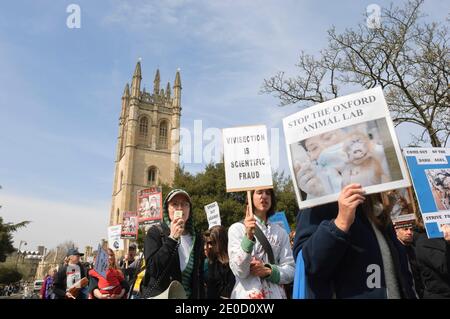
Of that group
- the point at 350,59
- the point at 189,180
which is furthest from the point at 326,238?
the point at 189,180

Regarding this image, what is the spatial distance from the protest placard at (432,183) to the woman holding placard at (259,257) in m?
1.36

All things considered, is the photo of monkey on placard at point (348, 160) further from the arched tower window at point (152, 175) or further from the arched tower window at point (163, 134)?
the arched tower window at point (163, 134)

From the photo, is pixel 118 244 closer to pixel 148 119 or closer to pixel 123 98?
pixel 148 119

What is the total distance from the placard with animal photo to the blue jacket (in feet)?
0.68

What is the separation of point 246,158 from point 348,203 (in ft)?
5.27

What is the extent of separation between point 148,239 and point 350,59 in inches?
593

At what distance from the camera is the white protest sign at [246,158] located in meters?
3.32

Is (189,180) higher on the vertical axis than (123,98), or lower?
lower

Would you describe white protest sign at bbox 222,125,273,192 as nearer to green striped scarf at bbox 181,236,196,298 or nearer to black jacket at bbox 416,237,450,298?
green striped scarf at bbox 181,236,196,298

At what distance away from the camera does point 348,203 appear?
1851 mm

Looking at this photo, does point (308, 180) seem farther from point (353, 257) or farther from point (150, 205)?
point (150, 205)

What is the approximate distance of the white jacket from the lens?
2898 millimetres

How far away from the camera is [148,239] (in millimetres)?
3291

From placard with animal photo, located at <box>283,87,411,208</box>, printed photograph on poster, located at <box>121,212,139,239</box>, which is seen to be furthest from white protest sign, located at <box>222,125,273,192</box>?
printed photograph on poster, located at <box>121,212,139,239</box>
